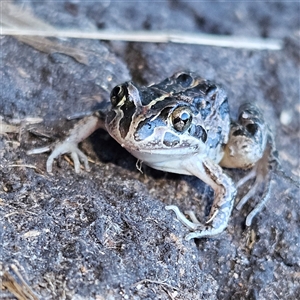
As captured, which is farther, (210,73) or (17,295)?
(210,73)

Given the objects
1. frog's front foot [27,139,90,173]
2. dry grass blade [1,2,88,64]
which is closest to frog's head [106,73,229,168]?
frog's front foot [27,139,90,173]

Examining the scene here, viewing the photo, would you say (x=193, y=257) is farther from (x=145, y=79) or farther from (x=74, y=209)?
(x=145, y=79)

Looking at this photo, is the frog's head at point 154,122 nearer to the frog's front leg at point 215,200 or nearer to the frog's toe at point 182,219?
the frog's front leg at point 215,200

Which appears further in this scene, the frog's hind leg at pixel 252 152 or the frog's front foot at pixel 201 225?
the frog's hind leg at pixel 252 152

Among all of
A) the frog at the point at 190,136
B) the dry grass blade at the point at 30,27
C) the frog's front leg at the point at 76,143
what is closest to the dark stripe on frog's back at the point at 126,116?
the frog at the point at 190,136

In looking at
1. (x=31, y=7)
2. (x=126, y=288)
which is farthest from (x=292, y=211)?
(x=31, y=7)

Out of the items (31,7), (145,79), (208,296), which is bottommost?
(208,296)

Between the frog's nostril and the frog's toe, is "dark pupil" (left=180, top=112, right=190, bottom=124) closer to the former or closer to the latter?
the frog's toe
